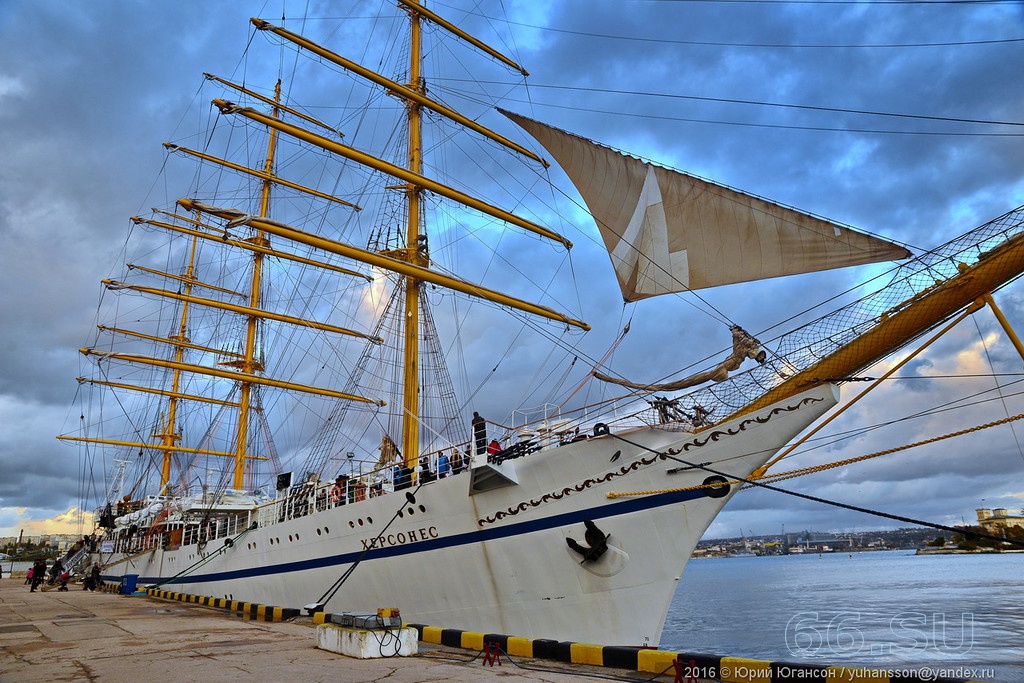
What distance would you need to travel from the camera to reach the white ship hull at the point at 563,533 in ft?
29.3

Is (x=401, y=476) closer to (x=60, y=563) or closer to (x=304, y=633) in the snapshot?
(x=304, y=633)

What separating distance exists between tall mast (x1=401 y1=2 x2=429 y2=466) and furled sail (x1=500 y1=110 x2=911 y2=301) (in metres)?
6.40

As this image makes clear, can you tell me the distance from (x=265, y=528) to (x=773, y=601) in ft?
78.6

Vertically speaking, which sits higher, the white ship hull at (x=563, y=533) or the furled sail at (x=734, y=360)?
the furled sail at (x=734, y=360)

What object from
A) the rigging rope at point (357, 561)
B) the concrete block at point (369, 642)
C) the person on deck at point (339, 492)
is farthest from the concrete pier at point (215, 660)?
the person on deck at point (339, 492)

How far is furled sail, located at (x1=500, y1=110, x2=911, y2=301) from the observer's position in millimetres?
8594

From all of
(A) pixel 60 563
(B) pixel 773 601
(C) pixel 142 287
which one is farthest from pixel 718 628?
(A) pixel 60 563

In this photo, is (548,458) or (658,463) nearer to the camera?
(658,463)

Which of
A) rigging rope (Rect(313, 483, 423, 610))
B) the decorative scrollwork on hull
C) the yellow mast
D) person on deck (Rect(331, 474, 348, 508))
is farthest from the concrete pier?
the yellow mast

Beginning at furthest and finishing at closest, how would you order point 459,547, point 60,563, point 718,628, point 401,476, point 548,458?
point 60,563, point 718,628, point 401,476, point 459,547, point 548,458

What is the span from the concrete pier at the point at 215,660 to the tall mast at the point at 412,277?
18.1 feet

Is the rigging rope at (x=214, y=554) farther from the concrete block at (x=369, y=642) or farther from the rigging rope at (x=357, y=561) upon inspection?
the concrete block at (x=369, y=642)

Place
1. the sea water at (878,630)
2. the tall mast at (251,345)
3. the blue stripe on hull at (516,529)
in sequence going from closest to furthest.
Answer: the blue stripe on hull at (516,529) < the sea water at (878,630) < the tall mast at (251,345)

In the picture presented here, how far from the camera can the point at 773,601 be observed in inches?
1176
